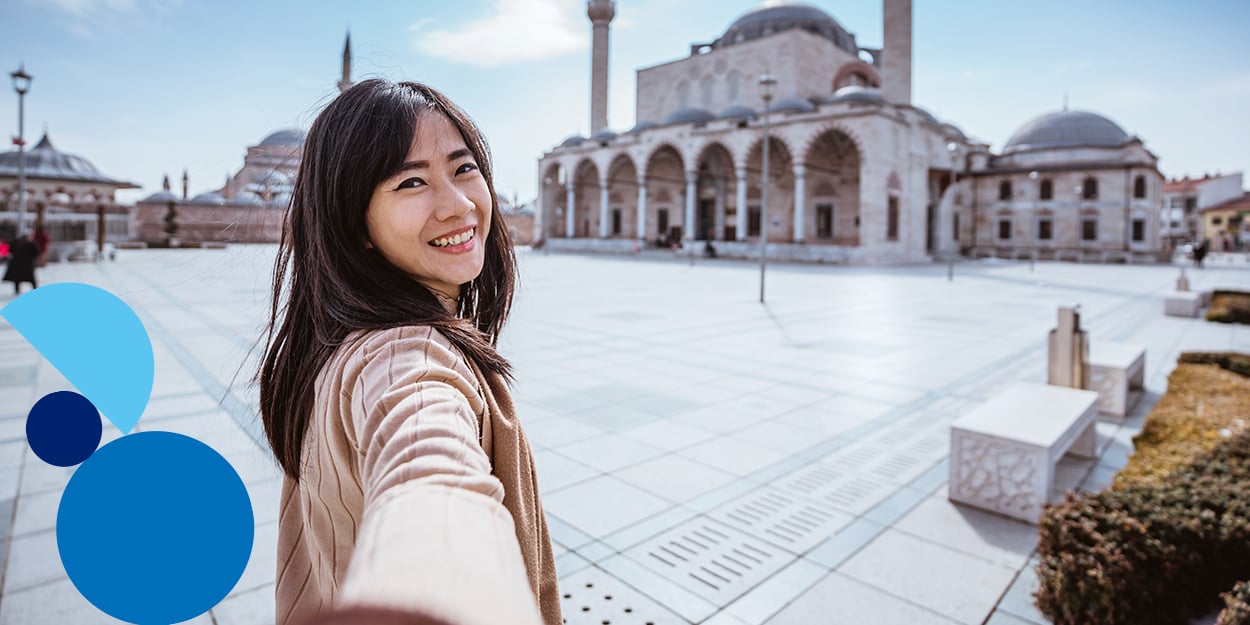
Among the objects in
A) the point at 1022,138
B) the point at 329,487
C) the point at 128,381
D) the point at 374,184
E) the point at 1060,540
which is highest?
the point at 1022,138

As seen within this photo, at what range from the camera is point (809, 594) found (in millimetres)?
3240

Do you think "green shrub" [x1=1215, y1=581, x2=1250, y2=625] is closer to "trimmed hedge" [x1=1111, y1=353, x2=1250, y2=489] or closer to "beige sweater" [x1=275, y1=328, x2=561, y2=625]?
"trimmed hedge" [x1=1111, y1=353, x2=1250, y2=489]

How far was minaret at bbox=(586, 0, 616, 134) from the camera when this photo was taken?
46.2 m

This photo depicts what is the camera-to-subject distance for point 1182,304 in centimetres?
1440

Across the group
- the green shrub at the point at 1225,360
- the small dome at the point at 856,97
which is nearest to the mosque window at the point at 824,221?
the small dome at the point at 856,97

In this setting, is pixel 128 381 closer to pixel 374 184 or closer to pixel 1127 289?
pixel 374 184

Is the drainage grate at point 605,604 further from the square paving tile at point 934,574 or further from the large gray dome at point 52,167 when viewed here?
Result: the large gray dome at point 52,167

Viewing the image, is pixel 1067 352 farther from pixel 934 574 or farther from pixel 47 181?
pixel 47 181

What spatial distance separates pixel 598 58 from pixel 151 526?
50.0 metres

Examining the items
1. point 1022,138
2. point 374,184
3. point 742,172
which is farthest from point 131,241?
point 1022,138

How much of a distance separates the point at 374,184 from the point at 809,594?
2890 mm

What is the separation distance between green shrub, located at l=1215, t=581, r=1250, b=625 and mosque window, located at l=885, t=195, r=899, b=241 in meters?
34.9

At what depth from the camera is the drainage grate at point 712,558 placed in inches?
130

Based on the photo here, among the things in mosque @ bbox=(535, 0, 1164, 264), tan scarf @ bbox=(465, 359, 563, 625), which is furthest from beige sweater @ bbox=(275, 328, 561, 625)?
mosque @ bbox=(535, 0, 1164, 264)
